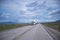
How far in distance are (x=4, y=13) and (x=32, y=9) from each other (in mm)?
827

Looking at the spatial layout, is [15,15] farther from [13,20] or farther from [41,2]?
[41,2]

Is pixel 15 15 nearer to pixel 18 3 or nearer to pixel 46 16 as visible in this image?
pixel 18 3

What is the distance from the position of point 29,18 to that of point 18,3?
1.82 feet

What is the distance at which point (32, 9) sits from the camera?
18.1ft

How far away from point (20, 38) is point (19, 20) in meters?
0.54

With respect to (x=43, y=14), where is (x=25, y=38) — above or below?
below

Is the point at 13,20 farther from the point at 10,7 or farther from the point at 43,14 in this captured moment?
the point at 43,14

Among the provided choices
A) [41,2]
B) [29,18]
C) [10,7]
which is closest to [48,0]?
[41,2]

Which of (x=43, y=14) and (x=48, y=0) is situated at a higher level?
(x=48, y=0)

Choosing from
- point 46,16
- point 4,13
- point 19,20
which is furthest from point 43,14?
point 4,13

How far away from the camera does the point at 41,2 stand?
5527mm

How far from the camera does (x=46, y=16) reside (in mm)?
5559

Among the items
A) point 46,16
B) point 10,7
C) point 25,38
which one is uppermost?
point 10,7

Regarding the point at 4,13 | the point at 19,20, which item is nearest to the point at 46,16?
the point at 19,20
